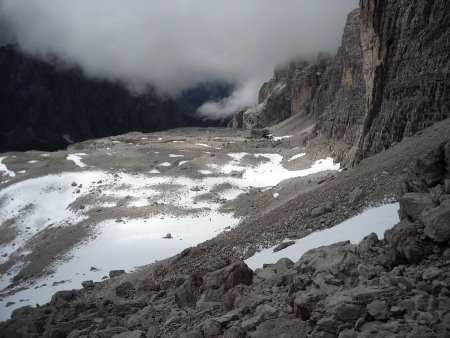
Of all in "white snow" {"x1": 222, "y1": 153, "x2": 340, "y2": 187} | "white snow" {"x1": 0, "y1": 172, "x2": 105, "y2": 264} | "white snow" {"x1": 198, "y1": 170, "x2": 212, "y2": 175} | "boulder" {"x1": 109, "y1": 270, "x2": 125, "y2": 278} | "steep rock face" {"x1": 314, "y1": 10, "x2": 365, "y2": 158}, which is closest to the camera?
"boulder" {"x1": 109, "y1": 270, "x2": 125, "y2": 278}

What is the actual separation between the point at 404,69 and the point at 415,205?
71.9 ft

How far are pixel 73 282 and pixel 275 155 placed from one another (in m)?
38.0

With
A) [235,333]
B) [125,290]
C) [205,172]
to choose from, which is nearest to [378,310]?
[235,333]

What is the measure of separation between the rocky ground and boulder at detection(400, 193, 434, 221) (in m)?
0.02

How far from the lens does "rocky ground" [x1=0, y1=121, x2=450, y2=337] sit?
6352 millimetres

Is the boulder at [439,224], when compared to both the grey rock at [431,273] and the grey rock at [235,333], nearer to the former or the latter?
the grey rock at [431,273]

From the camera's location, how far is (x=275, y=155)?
56.7 m

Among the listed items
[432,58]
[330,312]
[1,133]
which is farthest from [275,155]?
[1,133]

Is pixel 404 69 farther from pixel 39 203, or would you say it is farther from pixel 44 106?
pixel 44 106

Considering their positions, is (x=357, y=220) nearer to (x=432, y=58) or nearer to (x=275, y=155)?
(x=432, y=58)

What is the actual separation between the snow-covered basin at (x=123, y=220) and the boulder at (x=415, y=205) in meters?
17.8

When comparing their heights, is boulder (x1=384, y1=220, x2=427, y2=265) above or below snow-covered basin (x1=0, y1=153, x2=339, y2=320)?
below

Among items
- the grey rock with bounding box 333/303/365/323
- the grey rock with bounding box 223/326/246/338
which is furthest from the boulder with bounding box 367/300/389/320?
the grey rock with bounding box 223/326/246/338

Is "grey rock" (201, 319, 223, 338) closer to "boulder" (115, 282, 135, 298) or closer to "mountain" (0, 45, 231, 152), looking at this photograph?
"boulder" (115, 282, 135, 298)
